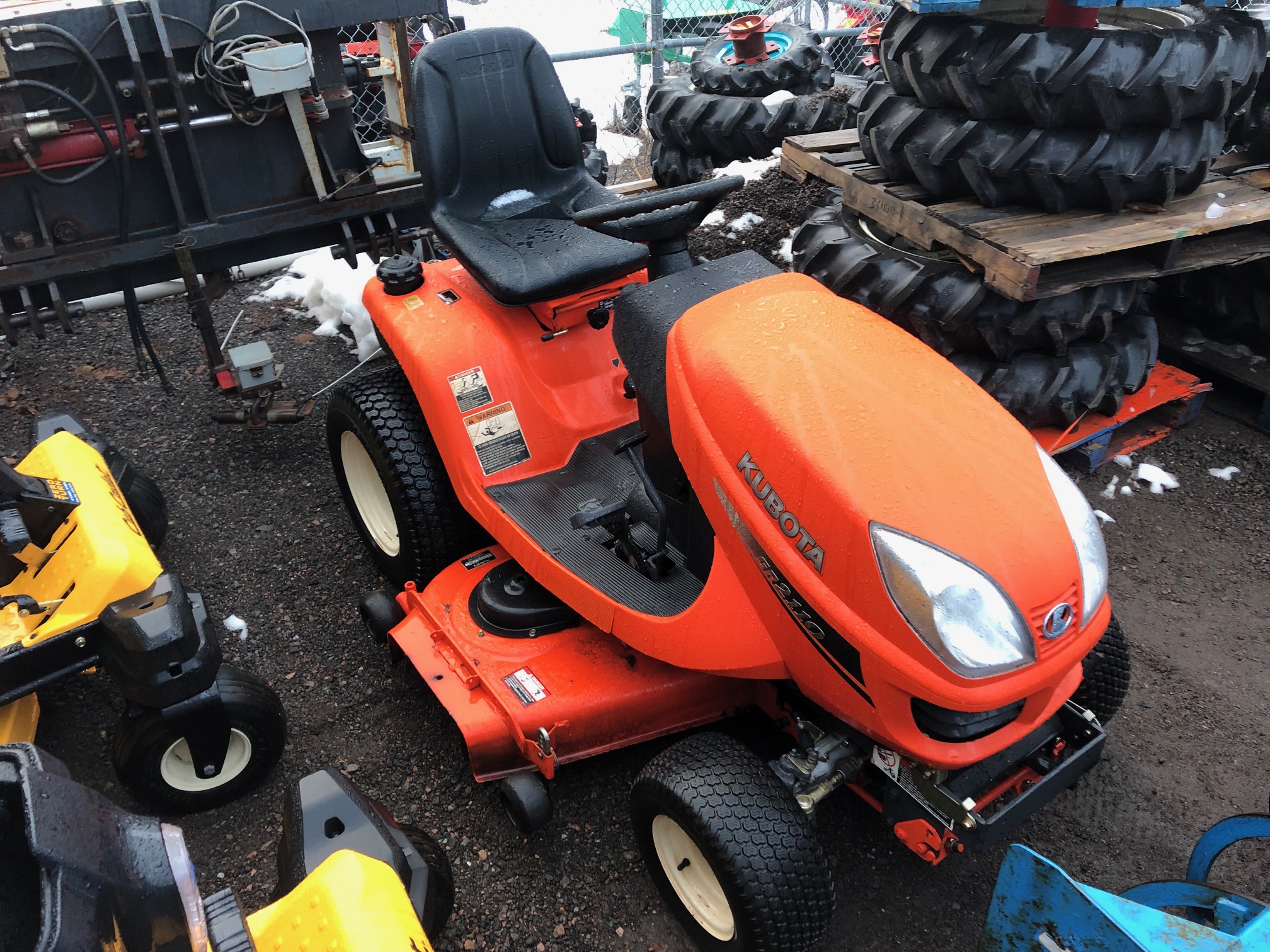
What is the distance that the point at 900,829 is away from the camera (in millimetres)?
1734

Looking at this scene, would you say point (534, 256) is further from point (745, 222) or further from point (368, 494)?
point (745, 222)

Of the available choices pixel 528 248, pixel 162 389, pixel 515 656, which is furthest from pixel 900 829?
pixel 162 389

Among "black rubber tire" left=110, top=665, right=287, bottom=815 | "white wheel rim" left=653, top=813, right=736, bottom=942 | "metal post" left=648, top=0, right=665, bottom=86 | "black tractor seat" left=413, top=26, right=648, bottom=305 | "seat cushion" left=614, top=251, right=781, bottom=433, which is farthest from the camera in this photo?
"metal post" left=648, top=0, right=665, bottom=86

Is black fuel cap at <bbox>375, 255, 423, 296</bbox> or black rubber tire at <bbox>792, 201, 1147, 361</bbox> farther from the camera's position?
black rubber tire at <bbox>792, 201, 1147, 361</bbox>

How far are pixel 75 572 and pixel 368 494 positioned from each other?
891 millimetres

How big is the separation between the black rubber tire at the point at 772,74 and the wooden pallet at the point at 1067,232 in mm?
1649

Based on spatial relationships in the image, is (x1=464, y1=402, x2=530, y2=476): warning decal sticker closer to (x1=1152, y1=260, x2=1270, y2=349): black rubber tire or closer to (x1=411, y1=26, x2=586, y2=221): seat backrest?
(x1=411, y1=26, x2=586, y2=221): seat backrest

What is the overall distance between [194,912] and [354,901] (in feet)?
1.16

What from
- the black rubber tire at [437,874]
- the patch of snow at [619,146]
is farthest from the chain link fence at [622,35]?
the black rubber tire at [437,874]

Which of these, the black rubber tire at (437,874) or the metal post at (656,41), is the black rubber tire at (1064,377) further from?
the metal post at (656,41)

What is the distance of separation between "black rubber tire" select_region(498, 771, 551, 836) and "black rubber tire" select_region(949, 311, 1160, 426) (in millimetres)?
1893

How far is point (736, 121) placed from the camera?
4496 millimetres

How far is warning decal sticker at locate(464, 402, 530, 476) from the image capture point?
2.44 m

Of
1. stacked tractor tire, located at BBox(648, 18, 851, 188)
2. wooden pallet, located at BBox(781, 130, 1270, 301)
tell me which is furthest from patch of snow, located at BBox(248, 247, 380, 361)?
wooden pallet, located at BBox(781, 130, 1270, 301)
